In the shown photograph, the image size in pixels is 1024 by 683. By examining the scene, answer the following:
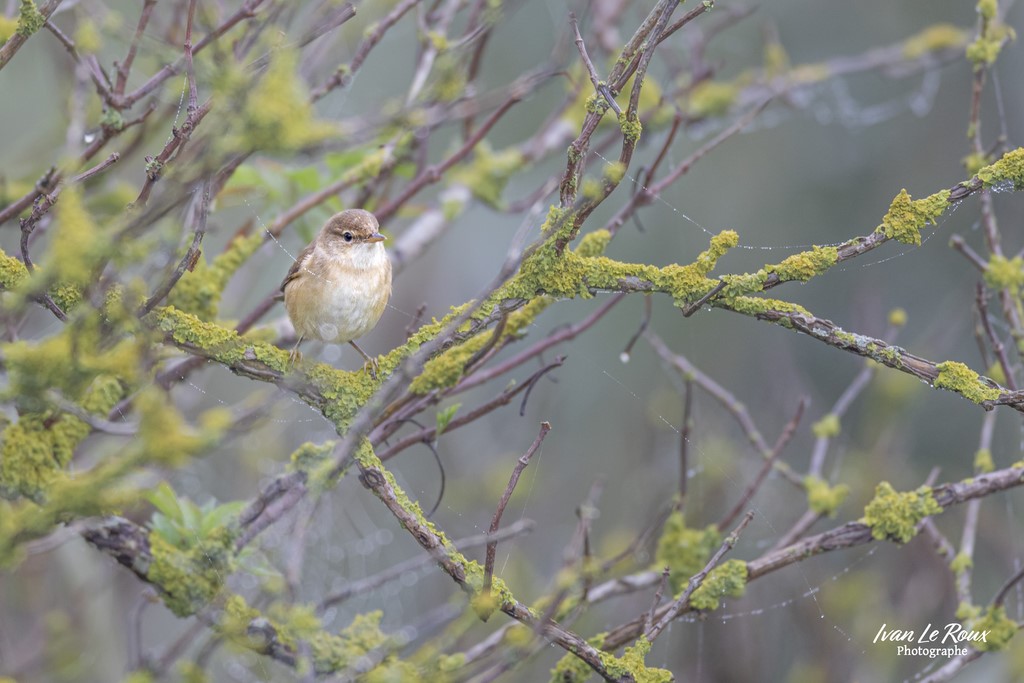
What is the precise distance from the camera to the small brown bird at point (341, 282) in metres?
3.29

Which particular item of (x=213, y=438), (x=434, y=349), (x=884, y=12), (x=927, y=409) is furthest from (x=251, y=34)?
(x=884, y=12)

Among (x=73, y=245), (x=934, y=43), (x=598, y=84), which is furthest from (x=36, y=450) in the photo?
(x=934, y=43)

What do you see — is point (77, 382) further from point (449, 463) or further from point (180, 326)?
point (449, 463)

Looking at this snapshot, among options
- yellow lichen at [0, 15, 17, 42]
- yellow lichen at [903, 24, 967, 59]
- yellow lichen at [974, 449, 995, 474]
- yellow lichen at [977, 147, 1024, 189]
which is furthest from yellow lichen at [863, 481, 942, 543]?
yellow lichen at [903, 24, 967, 59]

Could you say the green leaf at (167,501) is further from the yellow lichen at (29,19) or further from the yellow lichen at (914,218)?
the yellow lichen at (914,218)

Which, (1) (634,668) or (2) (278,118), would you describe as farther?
(1) (634,668)

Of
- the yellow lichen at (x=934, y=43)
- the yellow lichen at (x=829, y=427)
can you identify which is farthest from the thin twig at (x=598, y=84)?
the yellow lichen at (x=934, y=43)

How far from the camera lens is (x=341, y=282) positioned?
3.31 metres

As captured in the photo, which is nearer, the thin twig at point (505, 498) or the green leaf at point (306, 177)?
the thin twig at point (505, 498)

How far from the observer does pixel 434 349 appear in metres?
1.97

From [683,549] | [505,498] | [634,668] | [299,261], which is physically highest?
[299,261]

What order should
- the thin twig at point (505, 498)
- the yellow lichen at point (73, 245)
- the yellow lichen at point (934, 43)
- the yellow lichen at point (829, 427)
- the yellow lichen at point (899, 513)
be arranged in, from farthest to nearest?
1. the yellow lichen at point (934, 43)
2. the yellow lichen at point (829, 427)
3. the yellow lichen at point (899, 513)
4. the thin twig at point (505, 498)
5. the yellow lichen at point (73, 245)

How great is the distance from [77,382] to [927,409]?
20.7 feet

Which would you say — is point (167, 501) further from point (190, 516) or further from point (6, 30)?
point (6, 30)
